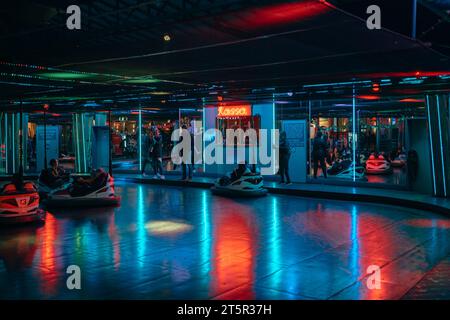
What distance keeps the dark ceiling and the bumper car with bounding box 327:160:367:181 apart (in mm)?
1841

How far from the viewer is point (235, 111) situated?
14930 millimetres

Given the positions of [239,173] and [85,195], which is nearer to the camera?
[85,195]

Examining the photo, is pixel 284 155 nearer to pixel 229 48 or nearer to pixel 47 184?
pixel 47 184

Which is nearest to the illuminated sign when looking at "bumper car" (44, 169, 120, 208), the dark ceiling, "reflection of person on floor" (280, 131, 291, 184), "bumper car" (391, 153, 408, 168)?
the dark ceiling

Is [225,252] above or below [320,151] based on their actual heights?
below

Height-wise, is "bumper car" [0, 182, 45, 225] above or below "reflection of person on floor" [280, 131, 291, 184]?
below

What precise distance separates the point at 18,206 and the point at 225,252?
3.57 m

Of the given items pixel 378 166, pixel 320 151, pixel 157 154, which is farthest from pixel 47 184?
pixel 378 166

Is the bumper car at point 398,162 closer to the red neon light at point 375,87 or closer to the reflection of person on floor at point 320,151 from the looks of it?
the reflection of person on floor at point 320,151

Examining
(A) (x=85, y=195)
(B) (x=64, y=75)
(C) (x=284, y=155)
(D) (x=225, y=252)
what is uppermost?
(B) (x=64, y=75)

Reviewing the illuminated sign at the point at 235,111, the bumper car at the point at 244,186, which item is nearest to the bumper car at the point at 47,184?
the bumper car at the point at 244,186

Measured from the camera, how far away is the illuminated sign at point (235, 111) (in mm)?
14680

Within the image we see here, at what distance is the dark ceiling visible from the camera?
16.8 ft

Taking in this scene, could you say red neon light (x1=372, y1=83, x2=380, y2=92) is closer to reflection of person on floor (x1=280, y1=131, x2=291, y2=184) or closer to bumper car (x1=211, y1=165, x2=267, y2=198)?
reflection of person on floor (x1=280, y1=131, x2=291, y2=184)
